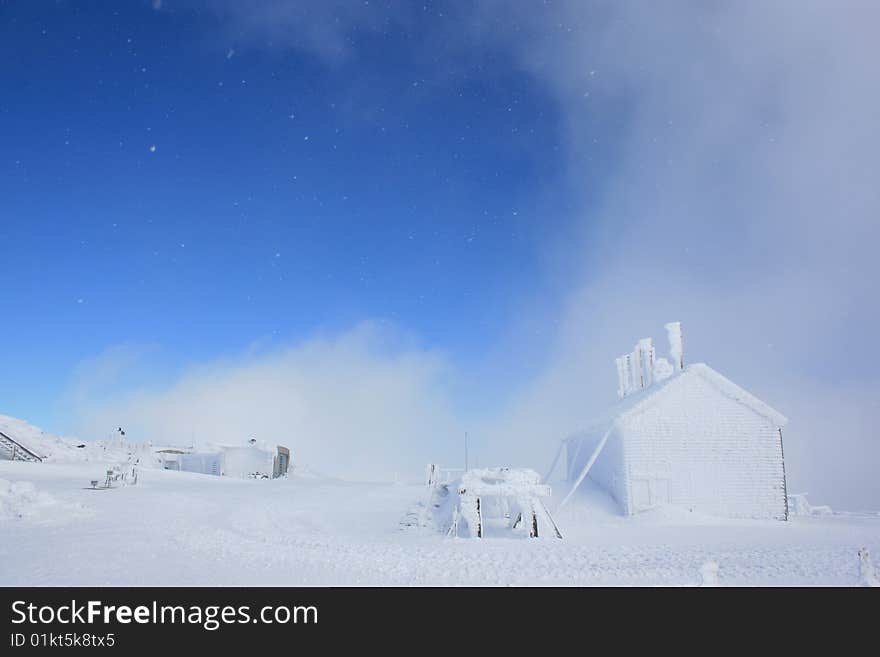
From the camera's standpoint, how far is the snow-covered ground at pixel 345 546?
34.2 feet

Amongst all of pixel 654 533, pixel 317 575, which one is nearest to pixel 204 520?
pixel 317 575

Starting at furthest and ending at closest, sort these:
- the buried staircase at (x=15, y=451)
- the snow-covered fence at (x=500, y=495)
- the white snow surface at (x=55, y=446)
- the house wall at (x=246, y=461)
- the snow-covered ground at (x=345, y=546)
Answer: the house wall at (x=246, y=461) < the white snow surface at (x=55, y=446) < the buried staircase at (x=15, y=451) < the snow-covered fence at (x=500, y=495) < the snow-covered ground at (x=345, y=546)

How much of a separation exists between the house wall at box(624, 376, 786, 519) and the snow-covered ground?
5.58 feet

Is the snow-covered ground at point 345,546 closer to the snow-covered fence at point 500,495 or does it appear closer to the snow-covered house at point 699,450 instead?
the snow-covered fence at point 500,495

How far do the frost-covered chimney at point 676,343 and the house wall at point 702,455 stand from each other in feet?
9.91

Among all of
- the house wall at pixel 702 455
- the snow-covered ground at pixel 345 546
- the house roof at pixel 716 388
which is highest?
the house roof at pixel 716 388

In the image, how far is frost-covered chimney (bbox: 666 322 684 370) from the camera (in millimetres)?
30723

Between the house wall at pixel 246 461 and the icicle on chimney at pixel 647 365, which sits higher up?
the icicle on chimney at pixel 647 365

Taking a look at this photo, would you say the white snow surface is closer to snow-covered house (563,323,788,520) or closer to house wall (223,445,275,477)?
house wall (223,445,275,477)

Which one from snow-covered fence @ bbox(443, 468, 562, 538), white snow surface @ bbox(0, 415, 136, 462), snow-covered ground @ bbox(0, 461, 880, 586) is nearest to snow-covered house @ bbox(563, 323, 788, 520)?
snow-covered ground @ bbox(0, 461, 880, 586)

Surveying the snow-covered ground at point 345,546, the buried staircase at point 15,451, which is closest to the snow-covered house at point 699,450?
the snow-covered ground at point 345,546
